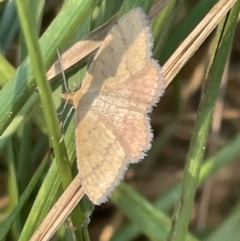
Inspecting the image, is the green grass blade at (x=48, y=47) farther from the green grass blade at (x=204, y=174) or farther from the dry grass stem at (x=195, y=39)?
the green grass blade at (x=204, y=174)

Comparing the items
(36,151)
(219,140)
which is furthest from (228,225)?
(219,140)

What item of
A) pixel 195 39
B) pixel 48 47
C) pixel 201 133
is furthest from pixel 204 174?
pixel 48 47

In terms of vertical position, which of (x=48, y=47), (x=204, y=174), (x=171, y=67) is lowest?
(x=204, y=174)

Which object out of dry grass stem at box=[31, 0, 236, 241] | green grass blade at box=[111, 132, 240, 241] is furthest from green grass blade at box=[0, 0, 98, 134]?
green grass blade at box=[111, 132, 240, 241]

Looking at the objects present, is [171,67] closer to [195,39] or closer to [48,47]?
[195,39]

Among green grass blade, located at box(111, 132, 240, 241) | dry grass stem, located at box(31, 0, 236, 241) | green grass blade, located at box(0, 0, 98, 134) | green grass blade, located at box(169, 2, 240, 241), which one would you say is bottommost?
green grass blade, located at box(111, 132, 240, 241)

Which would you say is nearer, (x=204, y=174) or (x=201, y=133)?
(x=201, y=133)

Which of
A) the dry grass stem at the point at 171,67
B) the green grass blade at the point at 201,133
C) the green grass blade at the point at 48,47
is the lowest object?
the green grass blade at the point at 201,133

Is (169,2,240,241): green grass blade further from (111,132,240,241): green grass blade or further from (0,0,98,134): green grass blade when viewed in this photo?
(0,0,98,134): green grass blade

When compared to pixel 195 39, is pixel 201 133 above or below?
below

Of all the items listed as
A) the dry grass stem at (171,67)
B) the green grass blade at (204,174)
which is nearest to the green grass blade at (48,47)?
the dry grass stem at (171,67)

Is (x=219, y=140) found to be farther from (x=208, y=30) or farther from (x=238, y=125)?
(x=208, y=30)
